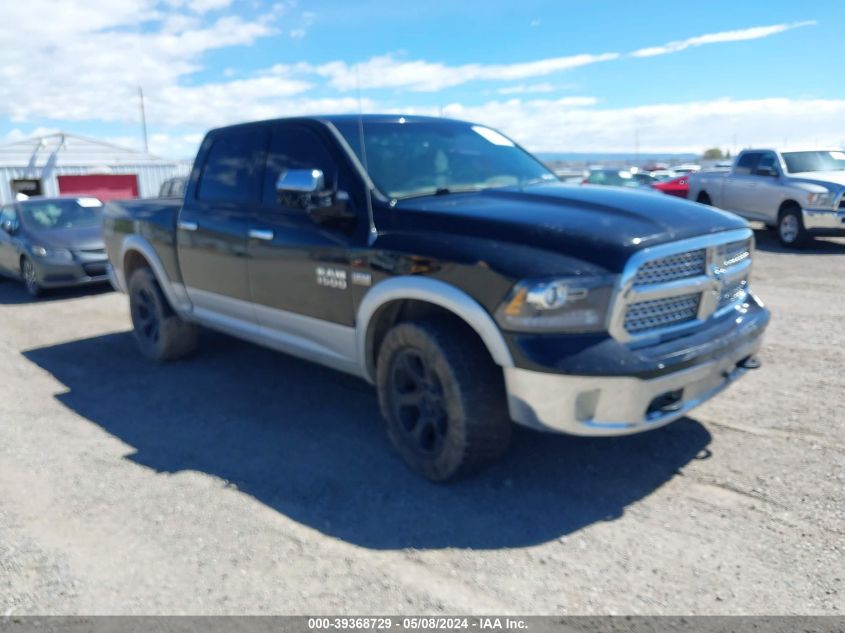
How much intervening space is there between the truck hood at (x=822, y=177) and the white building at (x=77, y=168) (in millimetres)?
23984

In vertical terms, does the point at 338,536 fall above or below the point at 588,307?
below

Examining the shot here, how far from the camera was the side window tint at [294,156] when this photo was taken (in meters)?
4.44

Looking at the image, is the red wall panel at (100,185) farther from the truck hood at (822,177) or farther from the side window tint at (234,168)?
the side window tint at (234,168)

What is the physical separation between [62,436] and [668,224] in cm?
394

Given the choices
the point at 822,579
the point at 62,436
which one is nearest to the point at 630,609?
the point at 822,579

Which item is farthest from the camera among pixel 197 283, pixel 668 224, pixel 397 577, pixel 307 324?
pixel 197 283

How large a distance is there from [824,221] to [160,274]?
432 inches

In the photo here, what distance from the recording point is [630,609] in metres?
2.76

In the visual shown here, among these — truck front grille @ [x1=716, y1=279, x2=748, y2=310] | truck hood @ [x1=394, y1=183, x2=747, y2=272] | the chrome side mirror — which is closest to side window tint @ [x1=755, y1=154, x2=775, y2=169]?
truck front grille @ [x1=716, y1=279, x2=748, y2=310]

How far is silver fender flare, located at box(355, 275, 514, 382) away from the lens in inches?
132

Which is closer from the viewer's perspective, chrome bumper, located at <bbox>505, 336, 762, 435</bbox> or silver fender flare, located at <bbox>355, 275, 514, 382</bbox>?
chrome bumper, located at <bbox>505, 336, 762, 435</bbox>

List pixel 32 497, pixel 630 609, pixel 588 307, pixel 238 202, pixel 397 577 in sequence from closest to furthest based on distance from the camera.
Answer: pixel 630 609, pixel 397 577, pixel 588 307, pixel 32 497, pixel 238 202

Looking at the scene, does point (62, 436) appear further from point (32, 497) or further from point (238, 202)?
point (238, 202)

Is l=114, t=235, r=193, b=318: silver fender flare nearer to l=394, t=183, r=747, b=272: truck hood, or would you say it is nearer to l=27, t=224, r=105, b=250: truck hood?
l=394, t=183, r=747, b=272: truck hood
